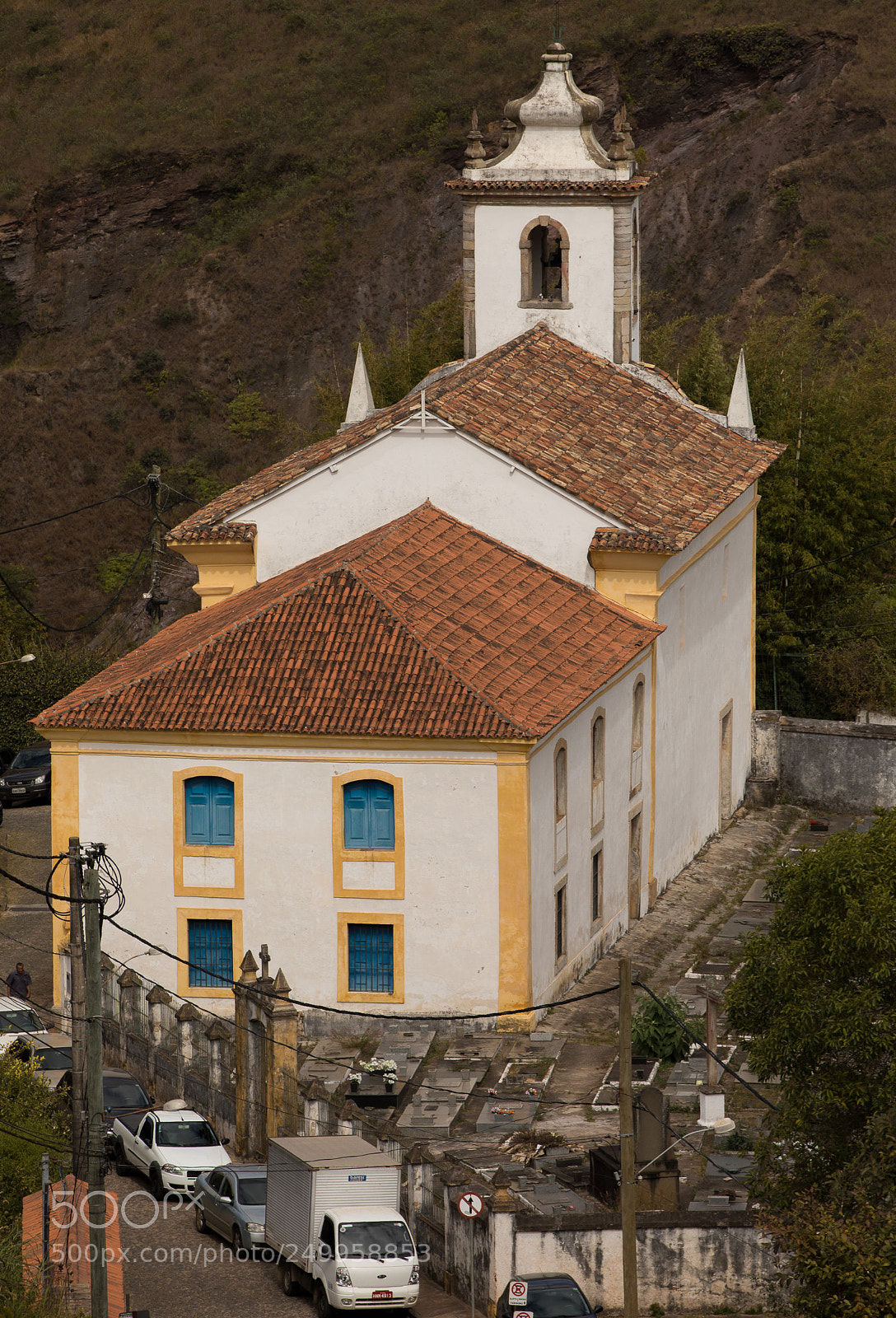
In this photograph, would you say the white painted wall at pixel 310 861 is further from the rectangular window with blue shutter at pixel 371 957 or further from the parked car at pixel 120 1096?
the parked car at pixel 120 1096

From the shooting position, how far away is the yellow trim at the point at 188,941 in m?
39.4

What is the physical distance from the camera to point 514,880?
37938 millimetres

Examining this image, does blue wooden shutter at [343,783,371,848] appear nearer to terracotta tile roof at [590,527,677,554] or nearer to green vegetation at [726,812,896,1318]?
terracotta tile roof at [590,527,677,554]

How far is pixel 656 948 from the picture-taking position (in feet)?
144

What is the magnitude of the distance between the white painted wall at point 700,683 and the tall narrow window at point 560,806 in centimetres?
654

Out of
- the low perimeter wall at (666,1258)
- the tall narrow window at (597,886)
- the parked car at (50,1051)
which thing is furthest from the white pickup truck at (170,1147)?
the tall narrow window at (597,886)

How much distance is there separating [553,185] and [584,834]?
56.3 feet

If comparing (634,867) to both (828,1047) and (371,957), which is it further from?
(828,1047)

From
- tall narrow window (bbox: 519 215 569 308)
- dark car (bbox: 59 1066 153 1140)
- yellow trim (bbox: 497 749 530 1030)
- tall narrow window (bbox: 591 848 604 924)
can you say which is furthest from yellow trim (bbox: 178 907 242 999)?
tall narrow window (bbox: 519 215 569 308)

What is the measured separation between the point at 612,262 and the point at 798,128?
50.4 metres

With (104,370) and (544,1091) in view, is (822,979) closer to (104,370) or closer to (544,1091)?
(544,1091)

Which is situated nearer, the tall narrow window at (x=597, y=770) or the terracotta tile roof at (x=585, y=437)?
the tall narrow window at (x=597, y=770)

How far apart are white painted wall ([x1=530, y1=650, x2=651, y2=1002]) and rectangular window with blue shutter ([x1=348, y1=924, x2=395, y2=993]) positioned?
270 cm

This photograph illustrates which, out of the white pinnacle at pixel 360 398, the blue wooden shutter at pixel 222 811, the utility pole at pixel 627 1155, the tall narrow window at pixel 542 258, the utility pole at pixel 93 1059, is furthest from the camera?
the white pinnacle at pixel 360 398
